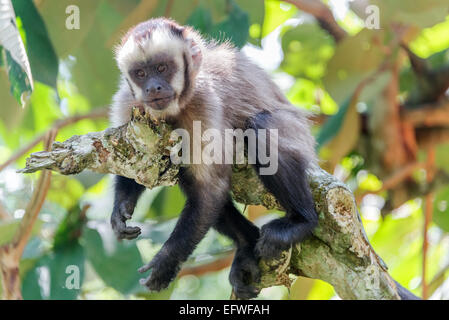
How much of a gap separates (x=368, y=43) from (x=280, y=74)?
1852mm

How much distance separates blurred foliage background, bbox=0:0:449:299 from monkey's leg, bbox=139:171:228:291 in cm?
143

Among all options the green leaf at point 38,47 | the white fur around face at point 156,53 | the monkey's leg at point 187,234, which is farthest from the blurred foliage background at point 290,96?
the monkey's leg at point 187,234

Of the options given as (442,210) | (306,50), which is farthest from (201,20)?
(442,210)

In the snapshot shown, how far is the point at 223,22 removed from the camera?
611 cm

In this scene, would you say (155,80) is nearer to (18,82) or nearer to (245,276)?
(18,82)

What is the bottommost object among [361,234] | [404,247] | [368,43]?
[404,247]

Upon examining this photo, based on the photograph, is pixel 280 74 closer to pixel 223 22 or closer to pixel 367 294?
pixel 223 22

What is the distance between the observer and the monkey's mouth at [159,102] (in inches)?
165

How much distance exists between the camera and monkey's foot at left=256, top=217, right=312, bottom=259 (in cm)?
411

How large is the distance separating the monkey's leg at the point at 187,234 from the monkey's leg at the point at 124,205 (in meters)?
0.30

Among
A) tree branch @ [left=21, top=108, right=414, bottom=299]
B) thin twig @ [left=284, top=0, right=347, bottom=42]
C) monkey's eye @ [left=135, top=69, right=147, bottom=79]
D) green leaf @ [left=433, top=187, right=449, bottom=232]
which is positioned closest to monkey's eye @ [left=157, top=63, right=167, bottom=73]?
monkey's eye @ [left=135, top=69, right=147, bottom=79]

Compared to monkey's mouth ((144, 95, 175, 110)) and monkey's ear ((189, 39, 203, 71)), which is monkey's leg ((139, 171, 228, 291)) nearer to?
monkey's mouth ((144, 95, 175, 110))

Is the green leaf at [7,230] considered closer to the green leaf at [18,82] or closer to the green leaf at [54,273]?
the green leaf at [54,273]
